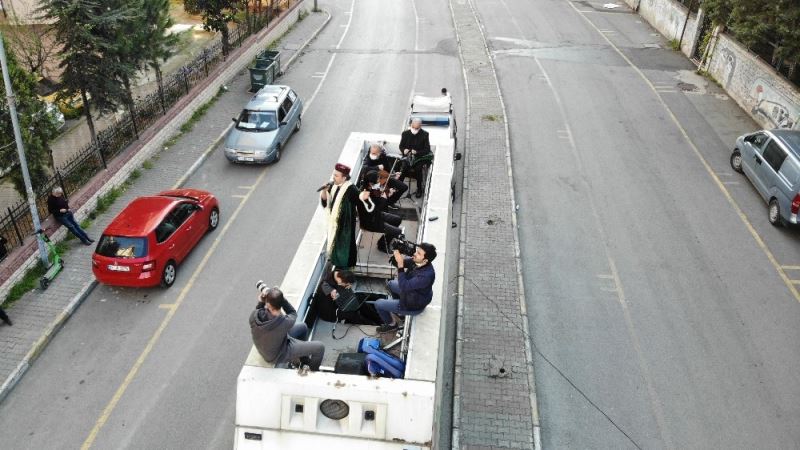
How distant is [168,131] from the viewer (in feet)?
64.9

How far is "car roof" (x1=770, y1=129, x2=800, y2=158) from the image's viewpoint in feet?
51.5

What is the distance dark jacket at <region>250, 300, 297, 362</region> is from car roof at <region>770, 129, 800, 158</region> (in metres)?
14.5

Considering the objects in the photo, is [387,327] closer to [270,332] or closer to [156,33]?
[270,332]

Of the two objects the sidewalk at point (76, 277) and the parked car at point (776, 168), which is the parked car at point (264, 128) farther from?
the parked car at point (776, 168)

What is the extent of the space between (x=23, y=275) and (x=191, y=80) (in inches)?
444

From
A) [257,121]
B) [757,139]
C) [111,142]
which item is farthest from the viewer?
[257,121]

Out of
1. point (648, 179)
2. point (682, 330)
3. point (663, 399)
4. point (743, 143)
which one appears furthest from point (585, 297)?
point (743, 143)

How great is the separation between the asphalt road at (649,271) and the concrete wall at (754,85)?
62cm

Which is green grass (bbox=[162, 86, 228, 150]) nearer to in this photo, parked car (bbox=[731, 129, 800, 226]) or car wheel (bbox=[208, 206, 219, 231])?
car wheel (bbox=[208, 206, 219, 231])

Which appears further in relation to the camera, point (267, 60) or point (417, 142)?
point (267, 60)

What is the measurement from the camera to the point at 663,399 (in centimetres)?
1067

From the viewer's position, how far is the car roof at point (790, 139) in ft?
51.5

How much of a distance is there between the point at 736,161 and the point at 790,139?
2.04 metres

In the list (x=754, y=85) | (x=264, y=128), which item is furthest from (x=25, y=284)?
(x=754, y=85)
